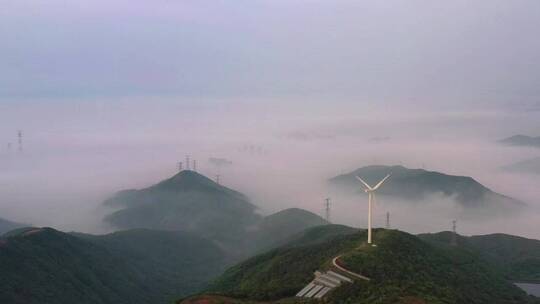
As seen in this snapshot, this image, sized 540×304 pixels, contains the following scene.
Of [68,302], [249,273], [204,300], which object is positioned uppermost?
[204,300]

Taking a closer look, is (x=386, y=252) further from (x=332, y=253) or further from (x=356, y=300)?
(x=356, y=300)

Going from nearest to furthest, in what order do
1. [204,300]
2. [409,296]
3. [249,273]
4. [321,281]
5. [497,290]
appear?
[409,296] < [204,300] < [321,281] < [497,290] < [249,273]

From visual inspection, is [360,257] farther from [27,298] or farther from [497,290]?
[27,298]

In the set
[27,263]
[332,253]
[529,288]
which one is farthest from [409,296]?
[27,263]

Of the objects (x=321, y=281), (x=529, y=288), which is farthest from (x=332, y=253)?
(x=529, y=288)

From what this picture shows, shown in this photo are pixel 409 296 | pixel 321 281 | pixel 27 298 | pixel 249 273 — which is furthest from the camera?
pixel 27 298

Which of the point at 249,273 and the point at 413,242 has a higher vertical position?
the point at 413,242

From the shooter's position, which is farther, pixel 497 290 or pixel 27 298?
pixel 27 298
